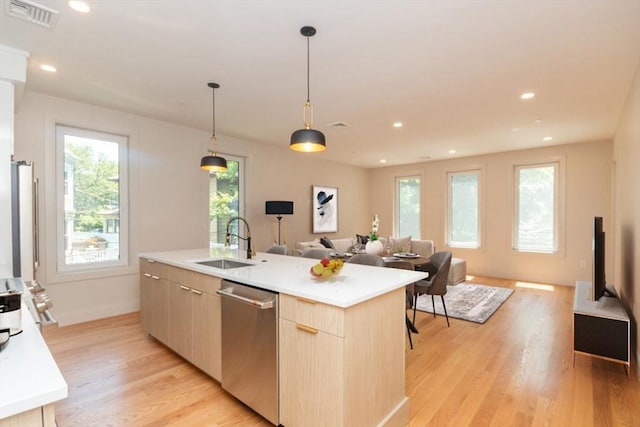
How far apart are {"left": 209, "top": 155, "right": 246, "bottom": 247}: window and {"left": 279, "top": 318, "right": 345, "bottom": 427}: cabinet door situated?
3759 millimetres

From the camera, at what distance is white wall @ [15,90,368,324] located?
367 cm

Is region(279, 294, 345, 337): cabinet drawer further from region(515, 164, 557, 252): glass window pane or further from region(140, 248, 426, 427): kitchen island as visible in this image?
region(515, 164, 557, 252): glass window pane

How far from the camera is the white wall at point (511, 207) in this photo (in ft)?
18.8

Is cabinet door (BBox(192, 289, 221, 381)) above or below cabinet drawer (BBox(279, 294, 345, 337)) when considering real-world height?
below

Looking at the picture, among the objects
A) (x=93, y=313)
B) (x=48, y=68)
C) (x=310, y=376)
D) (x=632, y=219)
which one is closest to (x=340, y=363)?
(x=310, y=376)

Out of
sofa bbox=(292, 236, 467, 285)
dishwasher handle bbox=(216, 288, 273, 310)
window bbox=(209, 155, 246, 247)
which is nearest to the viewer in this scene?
dishwasher handle bbox=(216, 288, 273, 310)

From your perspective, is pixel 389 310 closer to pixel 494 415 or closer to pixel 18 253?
pixel 494 415

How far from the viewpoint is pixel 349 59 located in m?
2.75

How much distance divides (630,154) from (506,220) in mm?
3522

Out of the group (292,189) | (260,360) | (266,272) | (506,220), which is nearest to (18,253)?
(266,272)

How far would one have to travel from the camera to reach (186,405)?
7.46 feet

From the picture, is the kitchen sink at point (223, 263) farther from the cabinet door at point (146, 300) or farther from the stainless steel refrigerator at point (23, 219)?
the stainless steel refrigerator at point (23, 219)

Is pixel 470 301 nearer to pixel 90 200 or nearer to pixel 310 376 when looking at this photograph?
pixel 310 376

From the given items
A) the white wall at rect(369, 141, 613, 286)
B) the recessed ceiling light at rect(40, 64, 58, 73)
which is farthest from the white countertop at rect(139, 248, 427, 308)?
the white wall at rect(369, 141, 613, 286)
